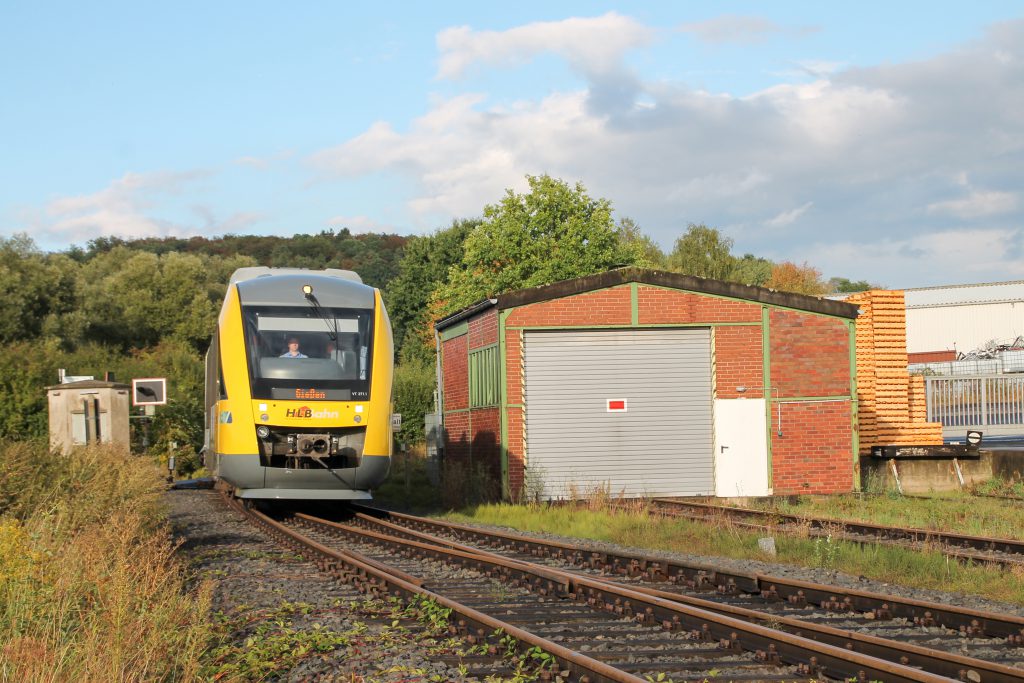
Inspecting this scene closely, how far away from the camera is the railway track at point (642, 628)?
6734mm

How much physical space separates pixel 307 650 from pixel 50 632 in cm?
166

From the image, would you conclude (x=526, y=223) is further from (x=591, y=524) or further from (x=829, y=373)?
(x=591, y=524)

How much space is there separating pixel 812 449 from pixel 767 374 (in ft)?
5.73

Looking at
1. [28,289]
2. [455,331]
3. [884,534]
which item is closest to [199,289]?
[28,289]

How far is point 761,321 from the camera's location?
22.6 m

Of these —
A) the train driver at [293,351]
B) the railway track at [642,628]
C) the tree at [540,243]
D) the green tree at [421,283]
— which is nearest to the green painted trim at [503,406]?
the train driver at [293,351]

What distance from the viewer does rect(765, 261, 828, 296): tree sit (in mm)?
90037

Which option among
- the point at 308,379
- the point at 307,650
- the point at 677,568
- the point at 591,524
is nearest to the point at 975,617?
the point at 677,568

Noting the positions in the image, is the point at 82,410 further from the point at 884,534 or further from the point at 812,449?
the point at 884,534

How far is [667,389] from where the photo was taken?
877 inches

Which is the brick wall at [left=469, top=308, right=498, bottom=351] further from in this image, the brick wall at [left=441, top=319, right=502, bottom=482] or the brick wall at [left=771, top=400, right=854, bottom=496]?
the brick wall at [left=771, top=400, right=854, bottom=496]

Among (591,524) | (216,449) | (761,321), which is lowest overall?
(591,524)

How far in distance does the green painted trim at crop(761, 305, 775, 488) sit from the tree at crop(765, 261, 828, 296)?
223ft

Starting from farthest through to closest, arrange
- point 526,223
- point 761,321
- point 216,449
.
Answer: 1. point 526,223
2. point 761,321
3. point 216,449
